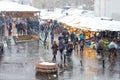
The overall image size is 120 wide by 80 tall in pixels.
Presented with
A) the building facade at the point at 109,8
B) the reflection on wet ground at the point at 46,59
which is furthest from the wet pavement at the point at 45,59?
the building facade at the point at 109,8

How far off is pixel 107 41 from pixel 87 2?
62.4 metres

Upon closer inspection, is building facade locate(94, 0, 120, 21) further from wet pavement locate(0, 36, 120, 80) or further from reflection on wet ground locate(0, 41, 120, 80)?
reflection on wet ground locate(0, 41, 120, 80)

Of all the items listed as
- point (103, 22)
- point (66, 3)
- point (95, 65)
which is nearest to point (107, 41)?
point (103, 22)

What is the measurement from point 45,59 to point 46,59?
82 mm

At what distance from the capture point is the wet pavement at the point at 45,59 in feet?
78.4

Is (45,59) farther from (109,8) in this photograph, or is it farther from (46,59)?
(109,8)

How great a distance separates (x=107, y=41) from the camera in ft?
116

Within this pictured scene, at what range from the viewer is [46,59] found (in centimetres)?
3003

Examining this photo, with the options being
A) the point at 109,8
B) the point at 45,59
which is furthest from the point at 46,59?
the point at 109,8

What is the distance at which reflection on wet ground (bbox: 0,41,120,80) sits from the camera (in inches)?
941

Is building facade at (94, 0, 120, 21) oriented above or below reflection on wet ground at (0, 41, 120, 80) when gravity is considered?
above

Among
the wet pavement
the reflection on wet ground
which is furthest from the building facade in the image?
the reflection on wet ground

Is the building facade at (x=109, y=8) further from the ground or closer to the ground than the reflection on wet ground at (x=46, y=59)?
further from the ground

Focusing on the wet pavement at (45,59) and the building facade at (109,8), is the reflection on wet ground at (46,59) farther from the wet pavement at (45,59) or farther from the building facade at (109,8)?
the building facade at (109,8)
